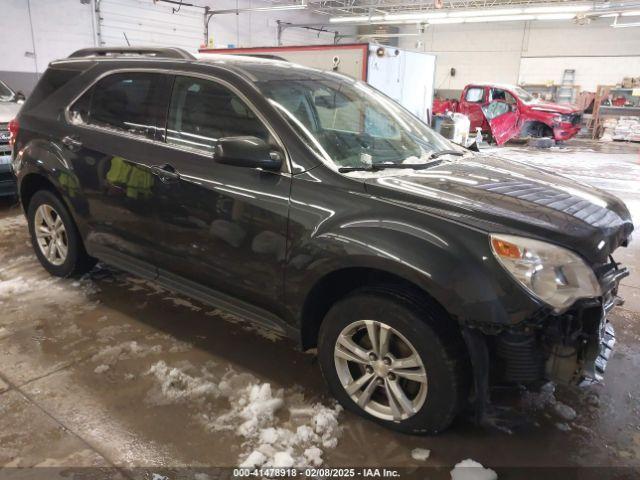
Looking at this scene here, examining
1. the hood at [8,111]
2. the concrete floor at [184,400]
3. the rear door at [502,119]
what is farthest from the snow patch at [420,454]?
Result: the rear door at [502,119]

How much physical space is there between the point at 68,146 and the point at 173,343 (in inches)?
60.8

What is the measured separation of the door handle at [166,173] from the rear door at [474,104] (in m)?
13.1

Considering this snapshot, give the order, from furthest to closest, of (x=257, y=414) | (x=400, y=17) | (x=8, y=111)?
(x=400, y=17) < (x=8, y=111) < (x=257, y=414)

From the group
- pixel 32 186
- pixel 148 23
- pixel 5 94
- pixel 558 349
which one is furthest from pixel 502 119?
pixel 558 349

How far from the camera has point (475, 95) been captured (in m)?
14.5

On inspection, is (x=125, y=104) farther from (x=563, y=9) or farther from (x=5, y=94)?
(x=563, y=9)

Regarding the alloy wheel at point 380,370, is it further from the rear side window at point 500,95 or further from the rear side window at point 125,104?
the rear side window at point 500,95

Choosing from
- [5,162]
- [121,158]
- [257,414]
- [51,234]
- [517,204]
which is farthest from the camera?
[5,162]

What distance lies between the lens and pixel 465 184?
235cm

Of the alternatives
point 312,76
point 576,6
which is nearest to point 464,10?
point 576,6

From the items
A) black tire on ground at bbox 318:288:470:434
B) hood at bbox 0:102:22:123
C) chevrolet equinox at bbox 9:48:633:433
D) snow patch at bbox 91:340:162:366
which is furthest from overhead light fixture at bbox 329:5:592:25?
snow patch at bbox 91:340:162:366

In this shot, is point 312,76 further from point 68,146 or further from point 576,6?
point 576,6

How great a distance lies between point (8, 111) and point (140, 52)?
4.39m

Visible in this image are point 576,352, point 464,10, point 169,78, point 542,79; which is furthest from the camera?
point 542,79
